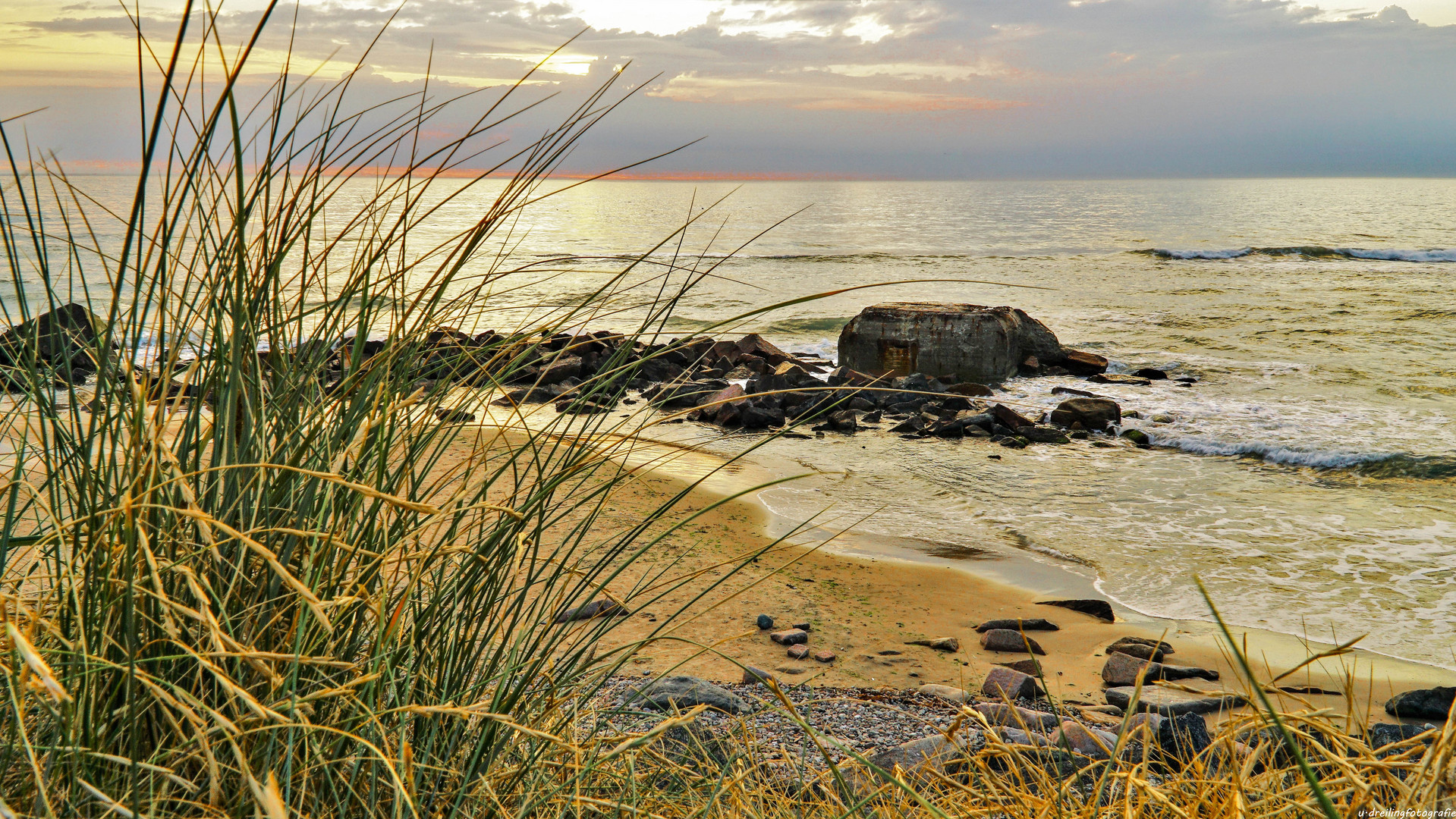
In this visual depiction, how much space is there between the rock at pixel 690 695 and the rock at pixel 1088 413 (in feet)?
24.2

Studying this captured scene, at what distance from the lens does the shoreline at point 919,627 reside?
3859 mm

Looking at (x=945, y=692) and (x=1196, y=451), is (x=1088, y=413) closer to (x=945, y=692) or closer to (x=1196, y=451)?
(x=1196, y=451)

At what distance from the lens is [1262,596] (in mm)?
5098

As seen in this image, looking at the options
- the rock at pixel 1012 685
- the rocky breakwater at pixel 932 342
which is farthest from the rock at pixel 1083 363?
the rock at pixel 1012 685

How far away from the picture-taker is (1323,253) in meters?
34.9

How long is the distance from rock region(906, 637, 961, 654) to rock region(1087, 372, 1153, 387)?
9094mm

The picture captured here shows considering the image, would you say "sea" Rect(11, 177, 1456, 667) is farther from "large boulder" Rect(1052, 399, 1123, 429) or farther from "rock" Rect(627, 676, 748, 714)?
"rock" Rect(627, 676, 748, 714)

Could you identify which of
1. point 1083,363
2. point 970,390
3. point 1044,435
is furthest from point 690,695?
point 1083,363

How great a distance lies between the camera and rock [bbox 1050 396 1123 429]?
943cm

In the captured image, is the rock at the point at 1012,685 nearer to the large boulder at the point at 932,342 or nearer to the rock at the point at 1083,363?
the large boulder at the point at 932,342

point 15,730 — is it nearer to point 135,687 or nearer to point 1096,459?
point 135,687

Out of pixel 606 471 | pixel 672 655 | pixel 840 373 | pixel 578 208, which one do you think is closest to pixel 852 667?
pixel 672 655

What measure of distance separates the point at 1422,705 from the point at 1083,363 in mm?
9743

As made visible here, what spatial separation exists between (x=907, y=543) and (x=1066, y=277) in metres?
24.9
